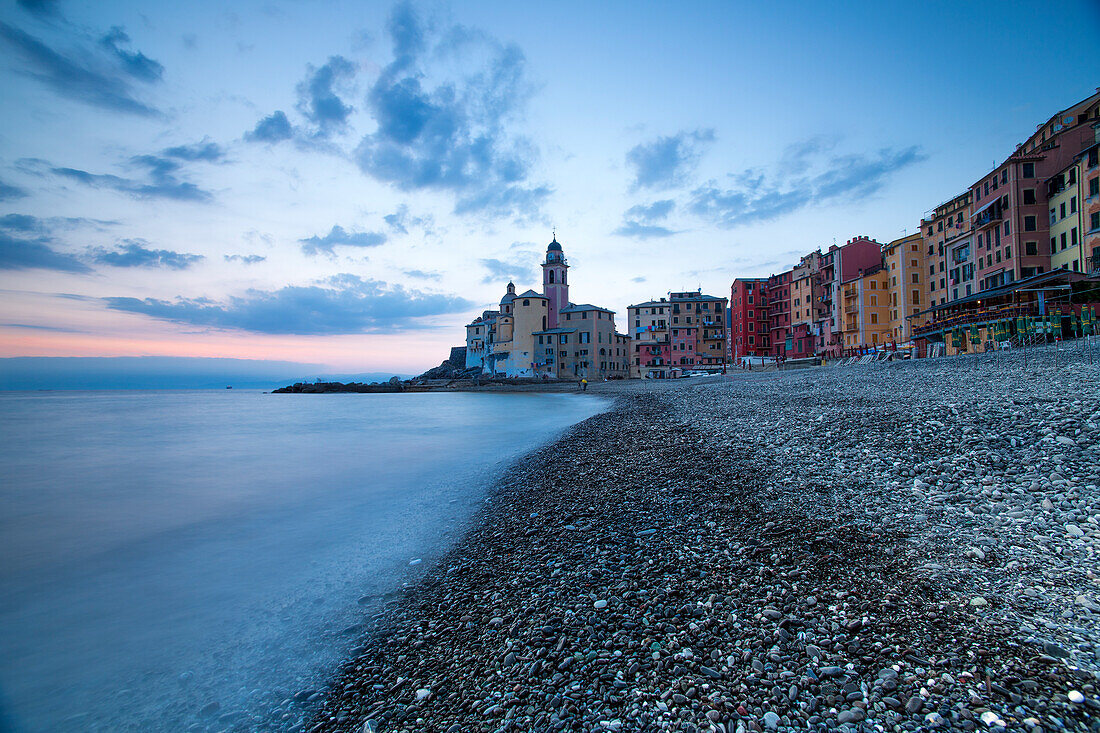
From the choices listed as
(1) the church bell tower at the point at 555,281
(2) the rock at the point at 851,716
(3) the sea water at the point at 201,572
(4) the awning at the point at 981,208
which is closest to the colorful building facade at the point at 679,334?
(1) the church bell tower at the point at 555,281

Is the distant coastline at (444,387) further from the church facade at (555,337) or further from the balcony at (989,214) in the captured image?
the balcony at (989,214)

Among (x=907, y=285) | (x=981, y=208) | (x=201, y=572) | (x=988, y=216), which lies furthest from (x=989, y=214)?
(x=201, y=572)

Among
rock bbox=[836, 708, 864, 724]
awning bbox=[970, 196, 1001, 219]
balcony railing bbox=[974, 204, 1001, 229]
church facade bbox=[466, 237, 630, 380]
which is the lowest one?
rock bbox=[836, 708, 864, 724]

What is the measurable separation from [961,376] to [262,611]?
932 inches

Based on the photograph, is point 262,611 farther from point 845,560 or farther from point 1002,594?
point 1002,594

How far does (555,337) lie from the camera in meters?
86.8

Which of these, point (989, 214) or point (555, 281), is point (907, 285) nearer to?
point (989, 214)

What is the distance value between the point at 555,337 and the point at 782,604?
82475 mm

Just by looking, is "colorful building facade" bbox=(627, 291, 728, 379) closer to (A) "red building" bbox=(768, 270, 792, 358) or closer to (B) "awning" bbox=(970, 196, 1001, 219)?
(A) "red building" bbox=(768, 270, 792, 358)

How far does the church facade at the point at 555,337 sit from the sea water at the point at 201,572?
6601 centimetres

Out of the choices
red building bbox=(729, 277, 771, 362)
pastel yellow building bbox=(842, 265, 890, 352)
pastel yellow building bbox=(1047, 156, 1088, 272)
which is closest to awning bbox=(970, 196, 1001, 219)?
pastel yellow building bbox=(1047, 156, 1088, 272)

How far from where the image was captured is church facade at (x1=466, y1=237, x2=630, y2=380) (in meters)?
86.1

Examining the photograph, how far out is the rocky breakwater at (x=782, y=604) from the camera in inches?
138

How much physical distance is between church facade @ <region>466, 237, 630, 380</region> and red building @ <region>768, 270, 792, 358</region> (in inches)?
1011
